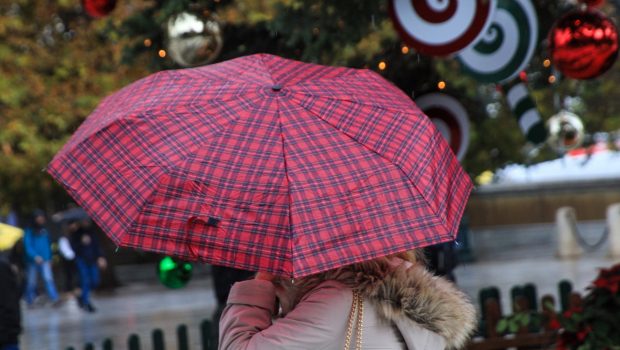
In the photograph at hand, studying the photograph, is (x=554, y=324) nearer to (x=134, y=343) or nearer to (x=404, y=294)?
(x=134, y=343)

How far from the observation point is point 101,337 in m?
14.8

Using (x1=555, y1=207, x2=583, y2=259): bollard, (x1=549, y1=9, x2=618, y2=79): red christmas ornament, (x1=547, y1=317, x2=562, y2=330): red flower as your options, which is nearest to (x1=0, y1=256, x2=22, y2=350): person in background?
(x1=547, y1=317, x2=562, y2=330): red flower

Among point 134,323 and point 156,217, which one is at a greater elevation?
point 156,217

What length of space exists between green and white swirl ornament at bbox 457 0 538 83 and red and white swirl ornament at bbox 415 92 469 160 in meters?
0.85

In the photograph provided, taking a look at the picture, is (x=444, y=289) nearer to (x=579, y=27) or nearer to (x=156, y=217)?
(x=156, y=217)

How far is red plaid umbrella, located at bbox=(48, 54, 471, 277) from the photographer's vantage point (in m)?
2.88

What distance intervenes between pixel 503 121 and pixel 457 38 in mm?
14603

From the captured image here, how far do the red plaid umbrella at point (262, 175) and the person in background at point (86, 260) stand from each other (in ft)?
53.4

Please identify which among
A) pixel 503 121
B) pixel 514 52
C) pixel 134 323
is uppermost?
pixel 514 52

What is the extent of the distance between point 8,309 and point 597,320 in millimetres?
3298

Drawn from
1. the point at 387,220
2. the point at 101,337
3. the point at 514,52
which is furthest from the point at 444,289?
the point at 101,337

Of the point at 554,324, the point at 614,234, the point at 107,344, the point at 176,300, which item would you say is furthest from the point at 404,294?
the point at 614,234

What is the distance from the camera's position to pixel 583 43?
6.52m

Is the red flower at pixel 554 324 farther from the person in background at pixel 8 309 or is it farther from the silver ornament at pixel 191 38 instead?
the person in background at pixel 8 309
